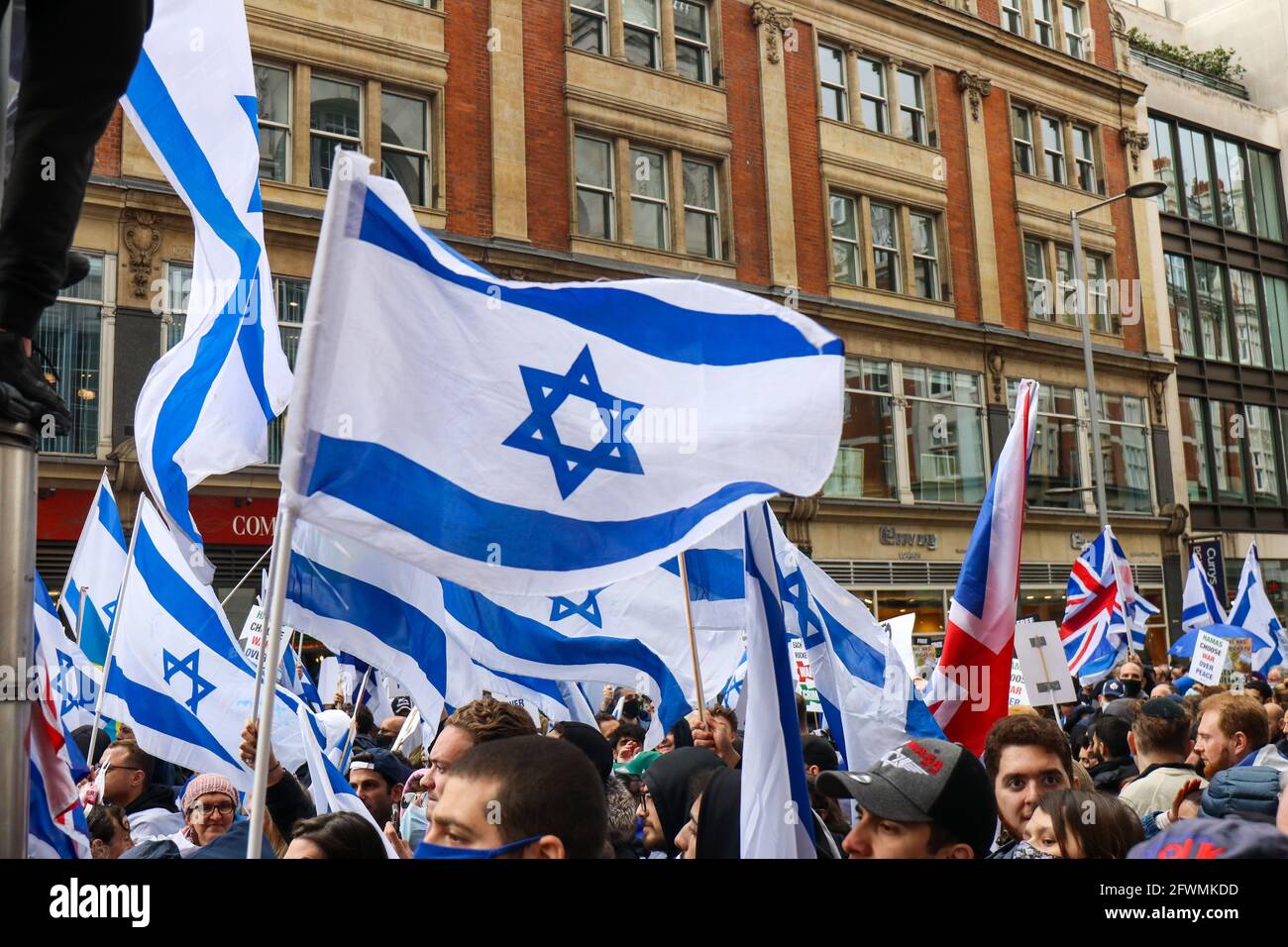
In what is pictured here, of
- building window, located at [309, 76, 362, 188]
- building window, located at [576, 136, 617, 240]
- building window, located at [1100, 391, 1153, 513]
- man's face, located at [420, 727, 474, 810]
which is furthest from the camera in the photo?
building window, located at [1100, 391, 1153, 513]

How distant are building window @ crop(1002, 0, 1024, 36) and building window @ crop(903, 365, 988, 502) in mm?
9667

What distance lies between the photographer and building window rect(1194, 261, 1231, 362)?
3609cm

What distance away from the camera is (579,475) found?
11.8 feet

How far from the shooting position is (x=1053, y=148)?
33.4 m

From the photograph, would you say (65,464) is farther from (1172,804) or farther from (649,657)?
(1172,804)

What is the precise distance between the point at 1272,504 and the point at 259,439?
37.3m

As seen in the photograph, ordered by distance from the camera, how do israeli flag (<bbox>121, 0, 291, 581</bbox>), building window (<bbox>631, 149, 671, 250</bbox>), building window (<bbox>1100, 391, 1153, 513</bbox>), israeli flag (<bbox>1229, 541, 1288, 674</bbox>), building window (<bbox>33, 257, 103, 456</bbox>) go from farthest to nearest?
building window (<bbox>1100, 391, 1153, 513</bbox>) < building window (<bbox>631, 149, 671, 250</bbox>) < building window (<bbox>33, 257, 103, 456</bbox>) < israeli flag (<bbox>1229, 541, 1288, 674</bbox>) < israeli flag (<bbox>121, 0, 291, 581</bbox>)

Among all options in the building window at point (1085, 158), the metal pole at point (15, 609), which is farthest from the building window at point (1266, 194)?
the metal pole at point (15, 609)

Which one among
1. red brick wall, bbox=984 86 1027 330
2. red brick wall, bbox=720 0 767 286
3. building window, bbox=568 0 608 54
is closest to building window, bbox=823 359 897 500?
red brick wall, bbox=720 0 767 286

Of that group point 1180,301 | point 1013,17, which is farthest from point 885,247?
point 1180,301

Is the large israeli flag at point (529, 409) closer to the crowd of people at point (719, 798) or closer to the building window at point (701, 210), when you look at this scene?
the crowd of people at point (719, 798)

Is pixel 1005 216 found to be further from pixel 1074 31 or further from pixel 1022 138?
pixel 1074 31

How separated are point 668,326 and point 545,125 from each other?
831 inches

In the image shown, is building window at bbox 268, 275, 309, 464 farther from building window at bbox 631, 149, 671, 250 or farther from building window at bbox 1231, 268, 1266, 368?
building window at bbox 1231, 268, 1266, 368
